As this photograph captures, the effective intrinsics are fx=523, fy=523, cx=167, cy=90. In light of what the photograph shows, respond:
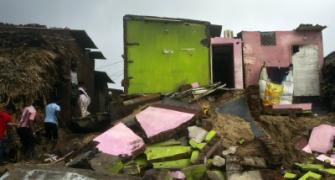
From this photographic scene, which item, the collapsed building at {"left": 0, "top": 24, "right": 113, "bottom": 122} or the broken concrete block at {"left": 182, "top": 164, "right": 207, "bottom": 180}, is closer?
the broken concrete block at {"left": 182, "top": 164, "right": 207, "bottom": 180}

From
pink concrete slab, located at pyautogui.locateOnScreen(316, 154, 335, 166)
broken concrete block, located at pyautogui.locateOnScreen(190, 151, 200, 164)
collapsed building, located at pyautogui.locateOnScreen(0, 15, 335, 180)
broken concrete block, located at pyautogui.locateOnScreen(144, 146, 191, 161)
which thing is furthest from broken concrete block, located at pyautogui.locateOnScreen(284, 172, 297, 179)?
broken concrete block, located at pyautogui.locateOnScreen(144, 146, 191, 161)

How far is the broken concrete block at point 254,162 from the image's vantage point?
11305mm

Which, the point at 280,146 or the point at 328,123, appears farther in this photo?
the point at 328,123

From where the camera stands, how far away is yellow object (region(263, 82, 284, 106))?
17688mm

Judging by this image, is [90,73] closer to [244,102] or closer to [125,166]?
[244,102]

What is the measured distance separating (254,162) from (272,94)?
270 inches

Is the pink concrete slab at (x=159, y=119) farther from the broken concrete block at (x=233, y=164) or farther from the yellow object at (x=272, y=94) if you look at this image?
the yellow object at (x=272, y=94)

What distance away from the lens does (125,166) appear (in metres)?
11.0

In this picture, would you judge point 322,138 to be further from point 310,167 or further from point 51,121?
point 51,121

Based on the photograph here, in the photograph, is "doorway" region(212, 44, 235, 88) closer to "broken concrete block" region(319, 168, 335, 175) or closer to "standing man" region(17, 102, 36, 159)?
"broken concrete block" region(319, 168, 335, 175)

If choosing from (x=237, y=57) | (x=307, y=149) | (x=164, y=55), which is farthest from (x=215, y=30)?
(x=307, y=149)

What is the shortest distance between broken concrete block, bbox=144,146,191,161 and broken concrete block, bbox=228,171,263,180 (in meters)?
1.21

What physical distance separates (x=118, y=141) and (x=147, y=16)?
6736mm

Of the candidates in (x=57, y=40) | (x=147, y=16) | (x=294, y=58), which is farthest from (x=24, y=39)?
(x=294, y=58)
